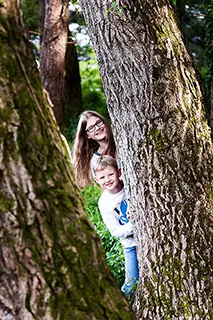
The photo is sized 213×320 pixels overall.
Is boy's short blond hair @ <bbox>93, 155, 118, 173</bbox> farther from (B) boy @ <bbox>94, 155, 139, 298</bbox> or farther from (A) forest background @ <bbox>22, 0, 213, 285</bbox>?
(A) forest background @ <bbox>22, 0, 213, 285</bbox>

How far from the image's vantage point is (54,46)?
10.7 m

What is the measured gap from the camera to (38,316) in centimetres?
235

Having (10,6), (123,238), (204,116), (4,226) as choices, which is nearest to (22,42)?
(10,6)

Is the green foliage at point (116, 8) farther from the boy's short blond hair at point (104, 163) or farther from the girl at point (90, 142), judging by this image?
the boy's short blond hair at point (104, 163)

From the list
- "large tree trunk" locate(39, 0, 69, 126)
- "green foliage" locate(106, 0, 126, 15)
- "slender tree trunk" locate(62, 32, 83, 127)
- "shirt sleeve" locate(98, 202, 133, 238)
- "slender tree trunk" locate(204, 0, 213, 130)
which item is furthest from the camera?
"slender tree trunk" locate(62, 32, 83, 127)

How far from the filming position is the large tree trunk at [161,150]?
3908 mm

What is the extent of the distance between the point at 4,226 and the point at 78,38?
13585 mm

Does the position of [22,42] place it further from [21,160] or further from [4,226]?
[4,226]

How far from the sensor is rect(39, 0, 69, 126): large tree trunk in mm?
10383

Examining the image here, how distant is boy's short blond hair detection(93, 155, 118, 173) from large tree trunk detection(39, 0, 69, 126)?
6069 millimetres

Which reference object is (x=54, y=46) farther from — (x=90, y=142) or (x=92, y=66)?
(x=92, y=66)

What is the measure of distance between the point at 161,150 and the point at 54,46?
7076 mm

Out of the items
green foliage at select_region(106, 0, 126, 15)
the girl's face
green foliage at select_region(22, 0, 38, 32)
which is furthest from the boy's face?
green foliage at select_region(22, 0, 38, 32)

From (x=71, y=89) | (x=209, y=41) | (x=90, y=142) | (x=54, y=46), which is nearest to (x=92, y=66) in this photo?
(x=71, y=89)
